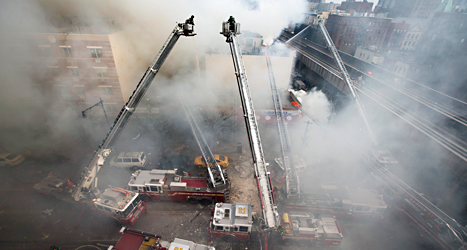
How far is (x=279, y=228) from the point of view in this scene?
25.9ft

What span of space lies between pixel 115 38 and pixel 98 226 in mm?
12635

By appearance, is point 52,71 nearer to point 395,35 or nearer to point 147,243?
point 147,243

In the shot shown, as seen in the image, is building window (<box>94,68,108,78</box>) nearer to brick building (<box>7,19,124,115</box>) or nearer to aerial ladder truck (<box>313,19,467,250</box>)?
brick building (<box>7,19,124,115</box>)

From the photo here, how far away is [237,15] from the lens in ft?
56.2

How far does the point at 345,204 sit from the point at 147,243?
8586mm

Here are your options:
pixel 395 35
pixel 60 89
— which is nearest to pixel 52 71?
pixel 60 89

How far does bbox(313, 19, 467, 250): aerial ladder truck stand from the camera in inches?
318

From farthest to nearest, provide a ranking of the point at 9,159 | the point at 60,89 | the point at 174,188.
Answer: the point at 60,89
the point at 9,159
the point at 174,188

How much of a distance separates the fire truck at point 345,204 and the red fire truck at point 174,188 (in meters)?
3.58

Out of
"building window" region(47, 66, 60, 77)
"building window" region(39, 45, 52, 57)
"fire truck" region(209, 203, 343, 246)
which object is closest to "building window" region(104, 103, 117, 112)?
"building window" region(47, 66, 60, 77)

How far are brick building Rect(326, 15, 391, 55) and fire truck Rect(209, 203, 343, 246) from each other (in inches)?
1553

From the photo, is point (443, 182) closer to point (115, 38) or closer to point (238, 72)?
point (238, 72)

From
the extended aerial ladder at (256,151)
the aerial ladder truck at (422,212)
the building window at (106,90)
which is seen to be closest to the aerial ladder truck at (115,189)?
the extended aerial ladder at (256,151)

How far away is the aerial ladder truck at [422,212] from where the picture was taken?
8.09 metres
